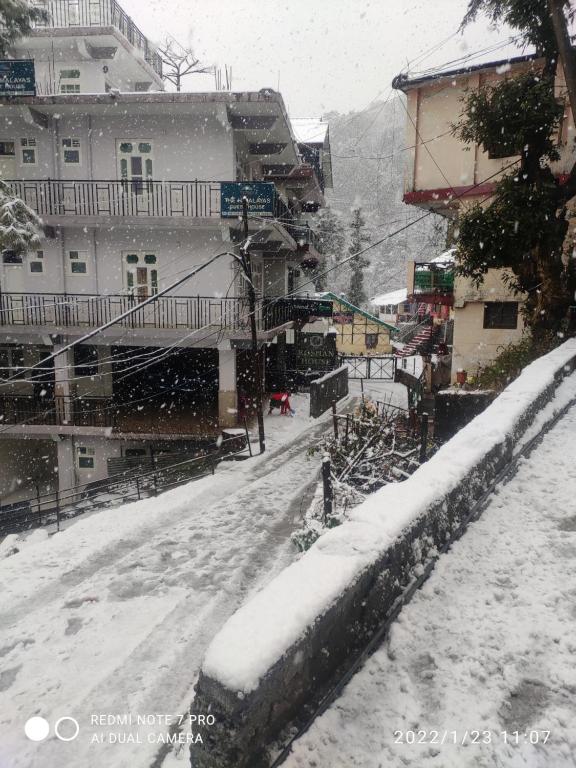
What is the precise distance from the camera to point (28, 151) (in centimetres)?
1747

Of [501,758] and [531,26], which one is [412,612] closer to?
[501,758]

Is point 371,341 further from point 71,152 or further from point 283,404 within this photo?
point 71,152

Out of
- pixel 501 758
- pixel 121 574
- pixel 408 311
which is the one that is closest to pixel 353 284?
pixel 408 311

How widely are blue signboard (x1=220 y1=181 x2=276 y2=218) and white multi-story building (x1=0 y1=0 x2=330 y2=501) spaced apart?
48 millimetres

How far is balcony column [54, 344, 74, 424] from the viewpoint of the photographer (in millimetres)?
17766

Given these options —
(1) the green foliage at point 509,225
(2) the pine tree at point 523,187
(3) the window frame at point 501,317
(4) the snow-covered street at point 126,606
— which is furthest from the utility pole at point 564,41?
(4) the snow-covered street at point 126,606

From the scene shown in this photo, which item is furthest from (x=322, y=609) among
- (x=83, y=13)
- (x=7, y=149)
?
(x=83, y=13)

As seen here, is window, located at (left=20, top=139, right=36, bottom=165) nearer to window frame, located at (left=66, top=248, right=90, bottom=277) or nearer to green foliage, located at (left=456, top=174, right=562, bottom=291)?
window frame, located at (left=66, top=248, right=90, bottom=277)

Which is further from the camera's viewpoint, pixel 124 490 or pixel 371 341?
pixel 371 341

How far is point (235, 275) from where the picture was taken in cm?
1711
